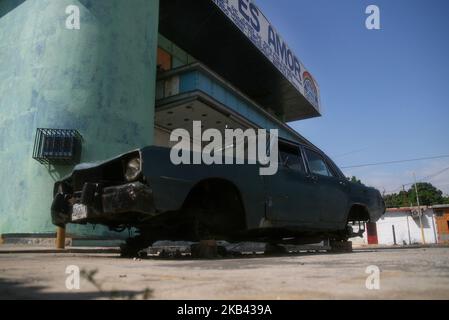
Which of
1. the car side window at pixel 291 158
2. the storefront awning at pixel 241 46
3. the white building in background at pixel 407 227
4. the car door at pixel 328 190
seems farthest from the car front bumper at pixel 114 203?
the white building in background at pixel 407 227

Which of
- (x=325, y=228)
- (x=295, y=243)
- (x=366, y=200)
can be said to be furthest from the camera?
(x=366, y=200)

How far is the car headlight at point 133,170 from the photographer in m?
3.21

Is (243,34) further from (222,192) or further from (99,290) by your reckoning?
(99,290)

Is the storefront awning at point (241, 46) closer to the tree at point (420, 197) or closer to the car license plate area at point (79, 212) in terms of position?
the car license plate area at point (79, 212)

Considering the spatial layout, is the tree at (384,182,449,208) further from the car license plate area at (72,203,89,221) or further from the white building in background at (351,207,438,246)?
the car license plate area at (72,203,89,221)

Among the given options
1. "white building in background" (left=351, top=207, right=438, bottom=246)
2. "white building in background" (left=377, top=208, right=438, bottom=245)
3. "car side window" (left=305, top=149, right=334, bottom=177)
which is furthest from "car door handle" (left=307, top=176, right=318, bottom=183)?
"white building in background" (left=377, top=208, right=438, bottom=245)

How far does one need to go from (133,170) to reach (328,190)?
2.91 m

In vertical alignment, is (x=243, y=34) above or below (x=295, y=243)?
above

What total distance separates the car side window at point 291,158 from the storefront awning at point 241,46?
1242 cm

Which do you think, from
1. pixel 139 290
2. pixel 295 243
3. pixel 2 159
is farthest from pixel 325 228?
pixel 2 159

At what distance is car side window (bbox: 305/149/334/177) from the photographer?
505 cm

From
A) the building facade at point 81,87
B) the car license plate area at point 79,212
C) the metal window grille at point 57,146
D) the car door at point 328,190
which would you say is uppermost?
the building facade at point 81,87

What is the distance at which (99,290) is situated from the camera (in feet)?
4.73
